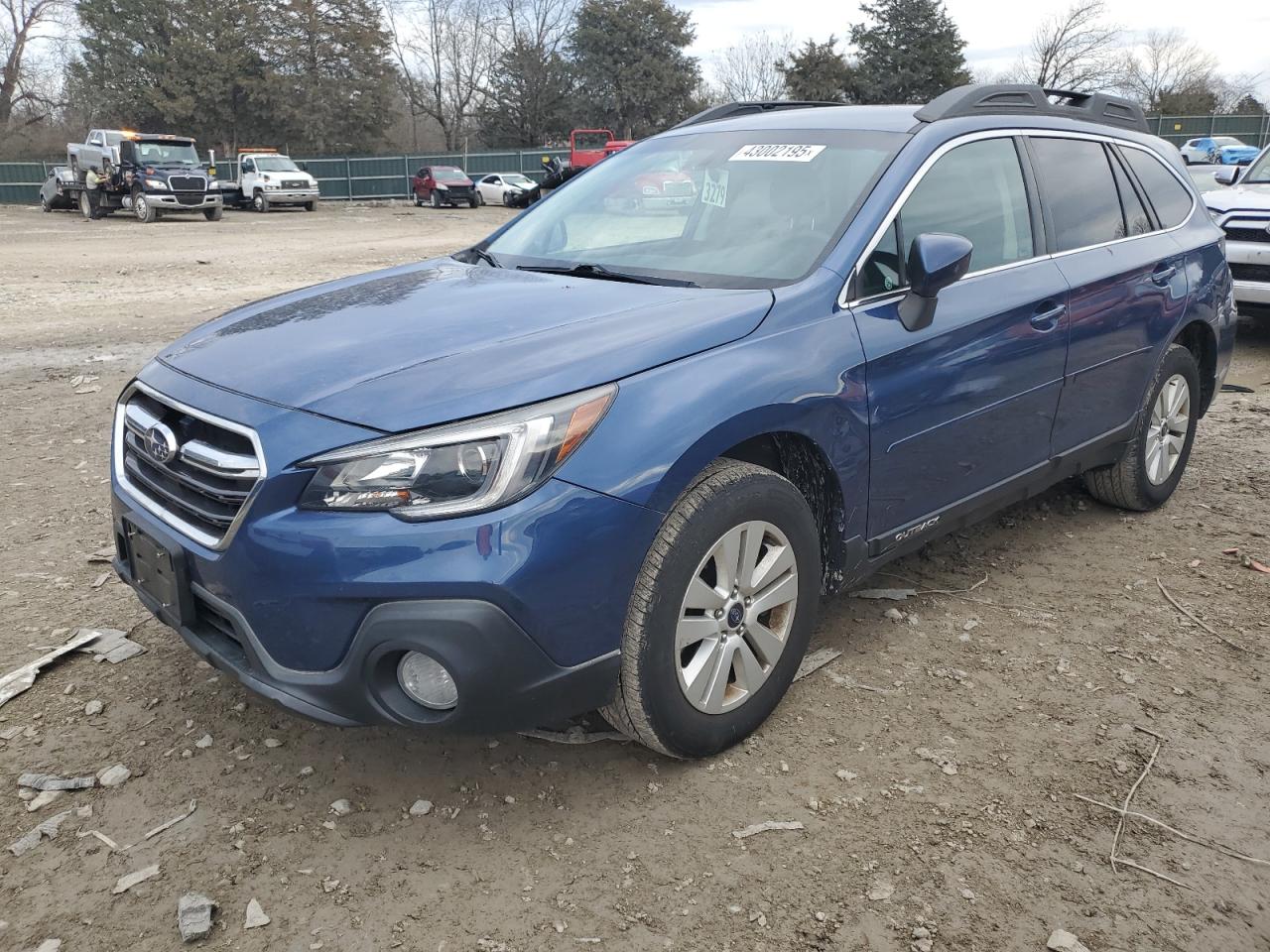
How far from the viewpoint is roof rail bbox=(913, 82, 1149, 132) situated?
11.8 feet

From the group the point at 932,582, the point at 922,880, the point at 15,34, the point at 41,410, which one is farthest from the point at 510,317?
the point at 15,34

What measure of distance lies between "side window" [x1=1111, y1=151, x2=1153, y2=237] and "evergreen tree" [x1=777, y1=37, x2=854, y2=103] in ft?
165

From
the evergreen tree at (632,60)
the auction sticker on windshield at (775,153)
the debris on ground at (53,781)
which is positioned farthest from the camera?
the evergreen tree at (632,60)

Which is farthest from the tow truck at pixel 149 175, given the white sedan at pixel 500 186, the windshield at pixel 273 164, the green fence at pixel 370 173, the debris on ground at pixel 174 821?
the debris on ground at pixel 174 821

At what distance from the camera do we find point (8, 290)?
490 inches

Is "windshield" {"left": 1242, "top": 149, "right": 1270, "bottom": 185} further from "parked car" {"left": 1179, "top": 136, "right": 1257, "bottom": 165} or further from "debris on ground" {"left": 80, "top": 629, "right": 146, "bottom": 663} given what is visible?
"parked car" {"left": 1179, "top": 136, "right": 1257, "bottom": 165}

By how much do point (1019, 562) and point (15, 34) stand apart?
59.1 metres

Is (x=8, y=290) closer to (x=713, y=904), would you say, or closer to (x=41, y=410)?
(x=41, y=410)

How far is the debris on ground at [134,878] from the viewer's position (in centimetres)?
239

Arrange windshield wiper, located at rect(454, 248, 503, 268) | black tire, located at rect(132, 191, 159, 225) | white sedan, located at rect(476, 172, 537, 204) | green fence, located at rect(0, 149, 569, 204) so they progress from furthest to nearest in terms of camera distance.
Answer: green fence, located at rect(0, 149, 569, 204) < white sedan, located at rect(476, 172, 537, 204) < black tire, located at rect(132, 191, 159, 225) < windshield wiper, located at rect(454, 248, 503, 268)

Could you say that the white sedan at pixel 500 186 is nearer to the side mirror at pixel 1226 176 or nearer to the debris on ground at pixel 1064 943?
the side mirror at pixel 1226 176

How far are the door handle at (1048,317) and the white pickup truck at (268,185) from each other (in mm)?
34001

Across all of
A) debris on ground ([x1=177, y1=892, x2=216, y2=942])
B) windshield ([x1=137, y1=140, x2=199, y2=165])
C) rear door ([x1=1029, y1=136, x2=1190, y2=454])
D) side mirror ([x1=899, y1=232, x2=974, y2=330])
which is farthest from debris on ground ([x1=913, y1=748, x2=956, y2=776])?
windshield ([x1=137, y1=140, x2=199, y2=165])

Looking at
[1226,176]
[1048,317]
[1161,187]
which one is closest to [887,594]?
[1048,317]
